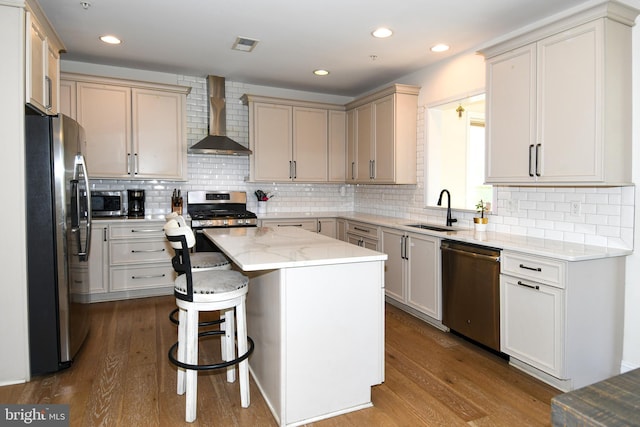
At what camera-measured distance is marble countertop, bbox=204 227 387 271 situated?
2.07m

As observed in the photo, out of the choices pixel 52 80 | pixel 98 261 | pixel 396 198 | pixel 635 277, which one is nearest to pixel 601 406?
pixel 635 277

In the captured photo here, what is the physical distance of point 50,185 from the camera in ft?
8.74

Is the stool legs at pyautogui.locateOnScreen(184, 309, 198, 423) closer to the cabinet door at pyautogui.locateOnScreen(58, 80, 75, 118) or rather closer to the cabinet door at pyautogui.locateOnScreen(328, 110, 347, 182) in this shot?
the cabinet door at pyautogui.locateOnScreen(58, 80, 75, 118)

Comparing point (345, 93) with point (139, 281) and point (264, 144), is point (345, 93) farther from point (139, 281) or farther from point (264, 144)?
point (139, 281)

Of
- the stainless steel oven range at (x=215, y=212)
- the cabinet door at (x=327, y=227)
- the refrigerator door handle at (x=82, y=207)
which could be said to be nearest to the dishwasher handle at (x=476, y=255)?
the cabinet door at (x=327, y=227)

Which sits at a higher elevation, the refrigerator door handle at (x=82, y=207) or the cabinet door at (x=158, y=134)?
the cabinet door at (x=158, y=134)

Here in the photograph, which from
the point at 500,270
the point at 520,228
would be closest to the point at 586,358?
the point at 500,270

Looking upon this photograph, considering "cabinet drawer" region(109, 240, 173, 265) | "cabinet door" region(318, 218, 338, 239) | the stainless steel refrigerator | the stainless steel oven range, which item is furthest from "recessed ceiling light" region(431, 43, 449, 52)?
"cabinet drawer" region(109, 240, 173, 265)

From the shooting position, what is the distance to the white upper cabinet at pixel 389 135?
4594 mm

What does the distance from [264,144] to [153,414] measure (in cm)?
360

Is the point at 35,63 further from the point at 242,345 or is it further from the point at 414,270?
the point at 414,270

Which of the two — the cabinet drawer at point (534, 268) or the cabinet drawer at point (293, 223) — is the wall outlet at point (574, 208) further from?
the cabinet drawer at point (293, 223)

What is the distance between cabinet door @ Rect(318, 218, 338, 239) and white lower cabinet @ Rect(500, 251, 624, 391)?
9.17 feet

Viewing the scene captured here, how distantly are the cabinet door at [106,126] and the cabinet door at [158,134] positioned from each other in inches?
3.4
